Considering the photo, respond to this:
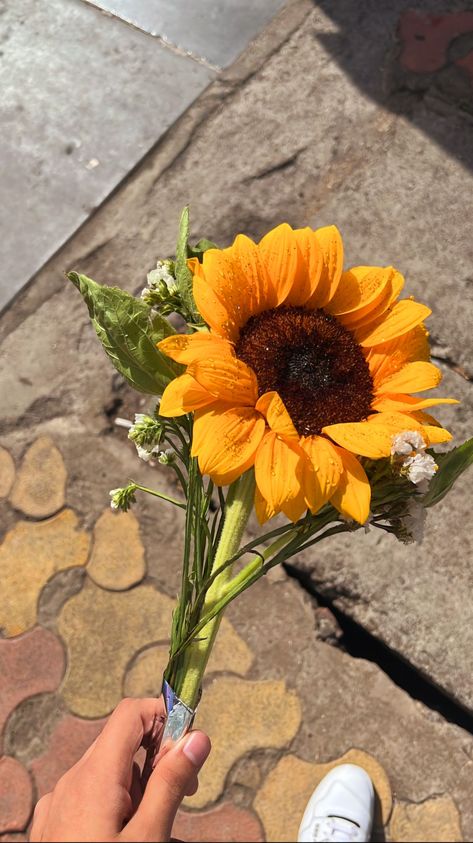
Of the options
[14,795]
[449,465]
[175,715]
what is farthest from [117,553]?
[449,465]

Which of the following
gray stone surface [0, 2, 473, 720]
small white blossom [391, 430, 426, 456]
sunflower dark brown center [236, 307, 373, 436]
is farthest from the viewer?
gray stone surface [0, 2, 473, 720]

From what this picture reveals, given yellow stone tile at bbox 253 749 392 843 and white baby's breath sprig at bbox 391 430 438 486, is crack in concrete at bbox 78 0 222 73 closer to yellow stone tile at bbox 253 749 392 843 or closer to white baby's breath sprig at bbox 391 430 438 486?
white baby's breath sprig at bbox 391 430 438 486

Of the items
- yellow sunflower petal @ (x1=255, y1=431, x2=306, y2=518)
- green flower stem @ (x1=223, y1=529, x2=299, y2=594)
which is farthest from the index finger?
yellow sunflower petal @ (x1=255, y1=431, x2=306, y2=518)

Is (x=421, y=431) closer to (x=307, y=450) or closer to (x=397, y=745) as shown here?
(x=307, y=450)

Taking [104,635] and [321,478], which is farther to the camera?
[104,635]

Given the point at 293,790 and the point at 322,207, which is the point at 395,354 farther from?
the point at 322,207

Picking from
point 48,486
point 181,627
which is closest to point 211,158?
point 48,486
